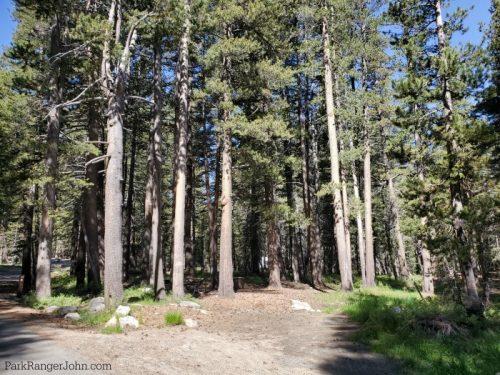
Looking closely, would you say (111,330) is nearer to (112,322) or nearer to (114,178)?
(112,322)

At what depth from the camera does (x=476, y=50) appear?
438 inches

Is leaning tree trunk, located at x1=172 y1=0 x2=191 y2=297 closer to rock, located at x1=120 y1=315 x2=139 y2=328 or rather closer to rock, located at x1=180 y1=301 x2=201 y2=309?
rock, located at x1=180 y1=301 x2=201 y2=309

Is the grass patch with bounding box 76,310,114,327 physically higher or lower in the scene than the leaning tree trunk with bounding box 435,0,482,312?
lower

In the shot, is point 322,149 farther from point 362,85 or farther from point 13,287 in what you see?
point 13,287

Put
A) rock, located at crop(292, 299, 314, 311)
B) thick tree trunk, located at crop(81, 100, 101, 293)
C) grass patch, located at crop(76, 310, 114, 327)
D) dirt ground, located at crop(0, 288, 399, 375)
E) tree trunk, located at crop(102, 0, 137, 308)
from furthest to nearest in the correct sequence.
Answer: thick tree trunk, located at crop(81, 100, 101, 293) < rock, located at crop(292, 299, 314, 311) < tree trunk, located at crop(102, 0, 137, 308) < grass patch, located at crop(76, 310, 114, 327) < dirt ground, located at crop(0, 288, 399, 375)

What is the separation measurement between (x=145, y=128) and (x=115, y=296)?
16.2 metres

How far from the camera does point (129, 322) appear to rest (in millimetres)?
9117

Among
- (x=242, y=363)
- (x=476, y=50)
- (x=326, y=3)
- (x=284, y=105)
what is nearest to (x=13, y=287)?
(x=284, y=105)

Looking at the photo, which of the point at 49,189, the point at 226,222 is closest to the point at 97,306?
the point at 49,189

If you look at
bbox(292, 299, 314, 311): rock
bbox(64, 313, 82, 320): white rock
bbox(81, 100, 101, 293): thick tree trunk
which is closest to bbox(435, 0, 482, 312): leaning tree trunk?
bbox(292, 299, 314, 311): rock

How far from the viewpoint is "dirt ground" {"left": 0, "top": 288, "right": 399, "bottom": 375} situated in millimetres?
6375

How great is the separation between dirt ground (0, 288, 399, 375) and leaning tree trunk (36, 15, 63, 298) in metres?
1.48

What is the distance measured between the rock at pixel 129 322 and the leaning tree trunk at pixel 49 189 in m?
5.97

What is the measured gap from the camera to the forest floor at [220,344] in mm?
6376
